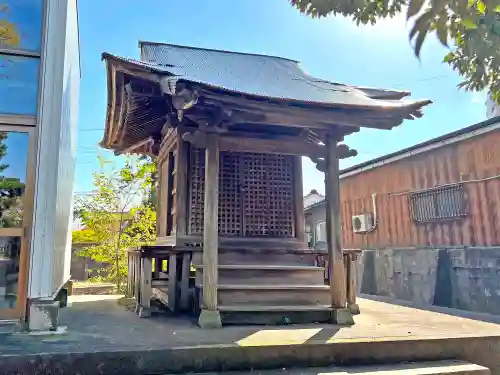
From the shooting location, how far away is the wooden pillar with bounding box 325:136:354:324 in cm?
455

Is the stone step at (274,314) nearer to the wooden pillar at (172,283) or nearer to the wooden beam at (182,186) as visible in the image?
the wooden pillar at (172,283)

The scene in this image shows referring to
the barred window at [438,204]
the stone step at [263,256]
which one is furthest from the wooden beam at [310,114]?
the barred window at [438,204]

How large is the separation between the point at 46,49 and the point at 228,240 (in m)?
3.18

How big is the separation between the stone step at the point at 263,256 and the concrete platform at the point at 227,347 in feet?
3.79

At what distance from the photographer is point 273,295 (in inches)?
187

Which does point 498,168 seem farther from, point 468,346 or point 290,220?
point 468,346

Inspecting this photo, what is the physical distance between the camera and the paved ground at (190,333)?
3.24 meters

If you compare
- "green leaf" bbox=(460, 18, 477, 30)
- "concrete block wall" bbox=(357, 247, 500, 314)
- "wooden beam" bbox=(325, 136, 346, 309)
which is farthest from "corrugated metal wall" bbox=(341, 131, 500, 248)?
"green leaf" bbox=(460, 18, 477, 30)

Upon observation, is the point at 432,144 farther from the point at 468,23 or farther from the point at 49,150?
the point at 49,150

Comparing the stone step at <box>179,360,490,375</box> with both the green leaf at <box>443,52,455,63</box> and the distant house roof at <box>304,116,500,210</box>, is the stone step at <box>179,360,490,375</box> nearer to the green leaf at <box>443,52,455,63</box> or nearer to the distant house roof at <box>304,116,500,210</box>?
the green leaf at <box>443,52,455,63</box>

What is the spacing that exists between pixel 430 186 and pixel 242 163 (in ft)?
17.8

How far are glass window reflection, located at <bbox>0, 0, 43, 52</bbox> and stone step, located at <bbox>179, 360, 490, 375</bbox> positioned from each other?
3.79 metres

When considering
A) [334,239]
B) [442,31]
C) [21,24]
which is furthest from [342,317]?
[21,24]

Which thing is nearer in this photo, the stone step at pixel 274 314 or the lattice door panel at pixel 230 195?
the stone step at pixel 274 314
